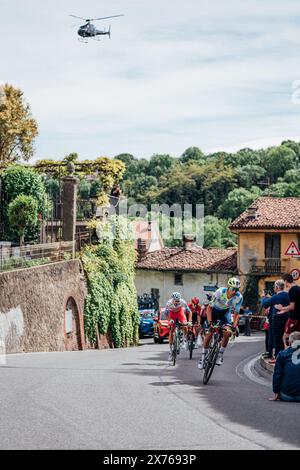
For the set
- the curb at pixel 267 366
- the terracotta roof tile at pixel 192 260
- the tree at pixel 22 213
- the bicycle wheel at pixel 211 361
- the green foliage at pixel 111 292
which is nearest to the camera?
the bicycle wheel at pixel 211 361

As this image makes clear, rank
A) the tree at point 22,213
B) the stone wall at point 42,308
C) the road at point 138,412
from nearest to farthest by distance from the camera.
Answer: the road at point 138,412 < the stone wall at point 42,308 < the tree at point 22,213

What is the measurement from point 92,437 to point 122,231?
31852 mm

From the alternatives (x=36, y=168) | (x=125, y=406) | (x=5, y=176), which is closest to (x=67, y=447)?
(x=125, y=406)

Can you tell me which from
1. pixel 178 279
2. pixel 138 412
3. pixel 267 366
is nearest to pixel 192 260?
pixel 178 279

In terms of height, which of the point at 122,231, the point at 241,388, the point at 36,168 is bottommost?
the point at 241,388

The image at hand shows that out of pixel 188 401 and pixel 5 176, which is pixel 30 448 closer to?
pixel 188 401

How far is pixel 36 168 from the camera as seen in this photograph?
42188 millimetres

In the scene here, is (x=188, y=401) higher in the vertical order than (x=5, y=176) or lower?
lower

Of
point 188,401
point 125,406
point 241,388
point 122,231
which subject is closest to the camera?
point 125,406

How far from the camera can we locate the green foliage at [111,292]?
3728 centimetres

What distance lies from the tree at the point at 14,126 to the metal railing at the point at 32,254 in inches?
532

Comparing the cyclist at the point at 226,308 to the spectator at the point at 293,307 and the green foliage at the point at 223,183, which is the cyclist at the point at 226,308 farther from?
the green foliage at the point at 223,183

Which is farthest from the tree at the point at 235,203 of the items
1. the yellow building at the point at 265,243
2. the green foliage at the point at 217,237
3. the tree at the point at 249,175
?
the yellow building at the point at 265,243

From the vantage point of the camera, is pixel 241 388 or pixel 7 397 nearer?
pixel 7 397
